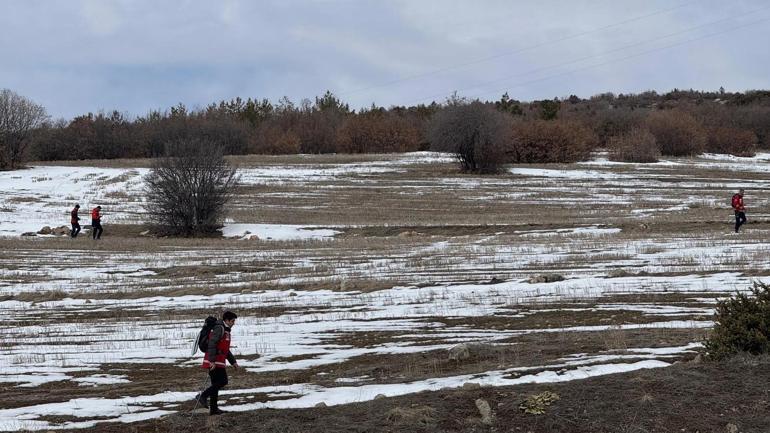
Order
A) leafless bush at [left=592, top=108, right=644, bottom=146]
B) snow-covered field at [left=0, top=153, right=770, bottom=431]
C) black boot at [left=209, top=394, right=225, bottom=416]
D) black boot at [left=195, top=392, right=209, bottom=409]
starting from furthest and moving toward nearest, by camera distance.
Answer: leafless bush at [left=592, top=108, right=644, bottom=146] → snow-covered field at [left=0, top=153, right=770, bottom=431] → black boot at [left=195, top=392, right=209, bottom=409] → black boot at [left=209, top=394, right=225, bottom=416]

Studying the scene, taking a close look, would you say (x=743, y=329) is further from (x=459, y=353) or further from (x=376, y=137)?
(x=376, y=137)

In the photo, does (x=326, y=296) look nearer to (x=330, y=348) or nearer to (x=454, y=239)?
(x=330, y=348)

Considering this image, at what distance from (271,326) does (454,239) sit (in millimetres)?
21989

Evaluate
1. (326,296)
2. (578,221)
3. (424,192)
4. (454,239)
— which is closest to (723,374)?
(326,296)

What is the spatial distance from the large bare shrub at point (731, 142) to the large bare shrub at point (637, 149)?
43.5ft

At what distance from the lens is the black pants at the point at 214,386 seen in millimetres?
9930

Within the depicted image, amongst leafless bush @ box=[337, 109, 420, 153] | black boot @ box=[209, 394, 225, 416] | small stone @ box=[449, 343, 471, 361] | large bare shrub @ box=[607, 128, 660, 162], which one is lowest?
small stone @ box=[449, 343, 471, 361]

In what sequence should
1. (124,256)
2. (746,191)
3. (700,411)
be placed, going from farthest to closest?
(746,191)
(124,256)
(700,411)

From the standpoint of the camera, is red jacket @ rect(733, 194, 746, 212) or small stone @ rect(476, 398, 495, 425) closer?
small stone @ rect(476, 398, 495, 425)

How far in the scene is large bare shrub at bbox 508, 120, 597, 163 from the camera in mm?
88438

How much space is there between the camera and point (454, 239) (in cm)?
3897

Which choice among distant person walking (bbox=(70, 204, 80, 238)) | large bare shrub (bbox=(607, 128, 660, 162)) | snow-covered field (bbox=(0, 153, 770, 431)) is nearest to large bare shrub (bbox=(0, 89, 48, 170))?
snow-covered field (bbox=(0, 153, 770, 431))

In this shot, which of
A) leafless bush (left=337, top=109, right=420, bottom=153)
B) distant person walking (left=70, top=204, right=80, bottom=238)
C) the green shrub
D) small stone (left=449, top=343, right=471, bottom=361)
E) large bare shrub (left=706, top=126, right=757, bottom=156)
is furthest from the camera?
leafless bush (left=337, top=109, right=420, bottom=153)

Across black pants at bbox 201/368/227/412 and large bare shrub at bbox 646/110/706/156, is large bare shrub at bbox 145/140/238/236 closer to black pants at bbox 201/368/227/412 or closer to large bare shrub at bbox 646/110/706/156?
black pants at bbox 201/368/227/412
